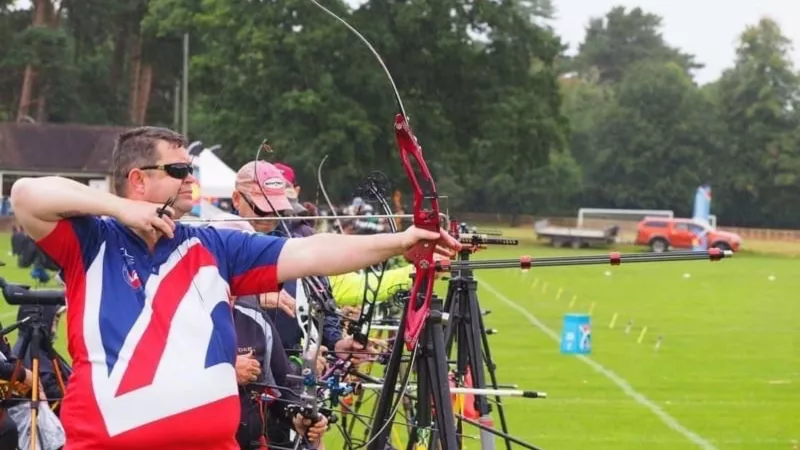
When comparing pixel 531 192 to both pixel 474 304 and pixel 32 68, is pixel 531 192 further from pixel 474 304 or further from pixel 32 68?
pixel 474 304

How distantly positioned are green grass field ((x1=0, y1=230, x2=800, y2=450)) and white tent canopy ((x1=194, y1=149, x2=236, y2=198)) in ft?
15.3

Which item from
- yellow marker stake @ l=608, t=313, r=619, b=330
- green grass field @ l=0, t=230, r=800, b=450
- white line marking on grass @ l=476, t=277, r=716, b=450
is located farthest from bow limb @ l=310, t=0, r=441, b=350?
yellow marker stake @ l=608, t=313, r=619, b=330

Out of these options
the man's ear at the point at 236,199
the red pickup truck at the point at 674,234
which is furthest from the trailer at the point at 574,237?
the man's ear at the point at 236,199

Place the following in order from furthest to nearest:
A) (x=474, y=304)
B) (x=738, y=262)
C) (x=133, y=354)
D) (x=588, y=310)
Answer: (x=738, y=262), (x=588, y=310), (x=474, y=304), (x=133, y=354)

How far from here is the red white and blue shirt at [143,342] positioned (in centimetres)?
333

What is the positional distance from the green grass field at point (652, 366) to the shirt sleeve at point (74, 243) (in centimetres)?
623

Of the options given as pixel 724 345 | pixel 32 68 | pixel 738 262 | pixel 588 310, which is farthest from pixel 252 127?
pixel 724 345

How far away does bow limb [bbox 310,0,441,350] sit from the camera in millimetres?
3519

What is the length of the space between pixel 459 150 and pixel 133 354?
Result: 49.3m

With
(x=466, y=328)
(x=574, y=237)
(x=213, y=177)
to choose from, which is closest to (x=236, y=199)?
(x=466, y=328)

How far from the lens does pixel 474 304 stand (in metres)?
6.34

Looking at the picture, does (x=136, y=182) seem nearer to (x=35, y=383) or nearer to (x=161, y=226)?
(x=161, y=226)

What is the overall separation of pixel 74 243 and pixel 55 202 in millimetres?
143

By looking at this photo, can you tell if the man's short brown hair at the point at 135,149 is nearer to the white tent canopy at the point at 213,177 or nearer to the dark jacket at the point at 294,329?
the dark jacket at the point at 294,329
